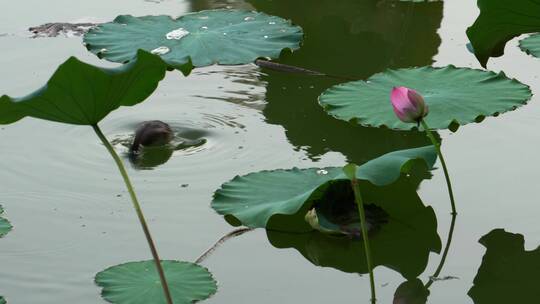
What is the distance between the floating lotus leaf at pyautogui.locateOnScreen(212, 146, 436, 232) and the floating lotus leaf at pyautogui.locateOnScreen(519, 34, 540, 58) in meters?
1.25

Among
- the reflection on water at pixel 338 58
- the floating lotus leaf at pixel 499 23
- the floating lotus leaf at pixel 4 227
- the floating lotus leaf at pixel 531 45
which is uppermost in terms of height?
the floating lotus leaf at pixel 499 23

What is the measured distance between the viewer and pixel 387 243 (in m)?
2.71

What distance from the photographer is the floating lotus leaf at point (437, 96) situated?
124 inches

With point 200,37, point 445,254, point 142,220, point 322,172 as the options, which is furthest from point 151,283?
point 200,37

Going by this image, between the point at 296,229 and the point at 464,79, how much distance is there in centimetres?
94

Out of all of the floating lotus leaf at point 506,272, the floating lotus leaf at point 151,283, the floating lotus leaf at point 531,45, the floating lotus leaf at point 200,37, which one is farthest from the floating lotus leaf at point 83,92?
the floating lotus leaf at point 531,45

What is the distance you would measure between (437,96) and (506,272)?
32.7 inches

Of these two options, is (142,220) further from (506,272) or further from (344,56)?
(344,56)

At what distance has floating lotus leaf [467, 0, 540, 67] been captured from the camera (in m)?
2.65

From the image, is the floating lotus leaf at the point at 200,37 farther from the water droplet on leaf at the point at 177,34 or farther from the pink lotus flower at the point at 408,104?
the pink lotus flower at the point at 408,104

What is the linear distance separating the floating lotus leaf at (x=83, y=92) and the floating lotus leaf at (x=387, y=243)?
0.74m

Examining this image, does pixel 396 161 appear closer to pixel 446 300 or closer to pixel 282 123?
pixel 446 300

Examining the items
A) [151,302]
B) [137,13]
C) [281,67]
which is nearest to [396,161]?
[151,302]

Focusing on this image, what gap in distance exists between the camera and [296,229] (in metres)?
2.77
